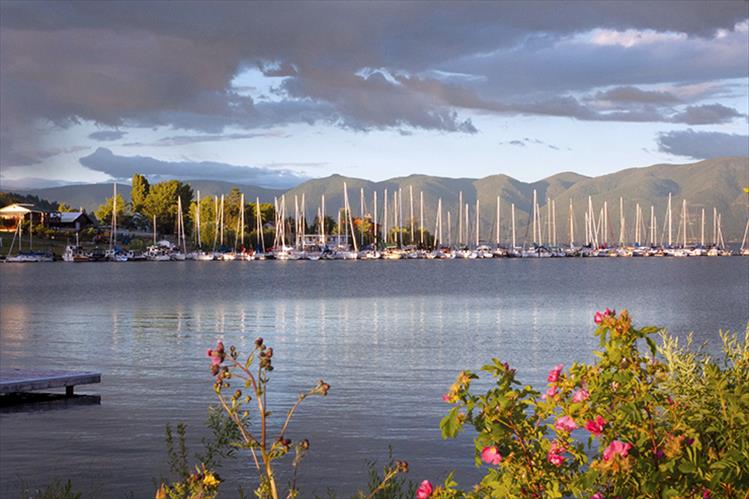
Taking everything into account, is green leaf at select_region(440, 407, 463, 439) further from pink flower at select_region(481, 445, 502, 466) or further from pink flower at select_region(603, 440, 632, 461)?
pink flower at select_region(603, 440, 632, 461)

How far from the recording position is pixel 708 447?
6.38 metres

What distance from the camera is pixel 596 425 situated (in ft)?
19.4

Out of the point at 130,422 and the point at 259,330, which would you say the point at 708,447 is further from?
the point at 259,330

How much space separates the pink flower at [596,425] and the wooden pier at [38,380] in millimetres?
19169

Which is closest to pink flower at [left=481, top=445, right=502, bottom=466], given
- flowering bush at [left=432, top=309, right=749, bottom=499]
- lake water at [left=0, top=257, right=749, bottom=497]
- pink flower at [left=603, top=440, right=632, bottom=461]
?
flowering bush at [left=432, top=309, right=749, bottom=499]

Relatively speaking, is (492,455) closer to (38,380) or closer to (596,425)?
(596,425)

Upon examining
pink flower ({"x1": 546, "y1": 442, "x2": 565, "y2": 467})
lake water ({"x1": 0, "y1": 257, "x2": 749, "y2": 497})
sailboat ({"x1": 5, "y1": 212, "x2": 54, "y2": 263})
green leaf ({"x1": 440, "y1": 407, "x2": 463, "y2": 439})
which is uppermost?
sailboat ({"x1": 5, "y1": 212, "x2": 54, "y2": 263})

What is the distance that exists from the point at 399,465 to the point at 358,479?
422 inches

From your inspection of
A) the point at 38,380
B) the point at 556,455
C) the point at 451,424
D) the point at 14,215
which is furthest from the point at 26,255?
the point at 451,424

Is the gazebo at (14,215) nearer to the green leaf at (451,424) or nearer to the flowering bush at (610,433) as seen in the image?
the flowering bush at (610,433)

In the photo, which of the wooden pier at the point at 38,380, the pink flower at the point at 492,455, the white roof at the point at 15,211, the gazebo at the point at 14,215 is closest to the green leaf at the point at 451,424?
the pink flower at the point at 492,455

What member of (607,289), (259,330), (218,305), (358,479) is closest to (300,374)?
(358,479)

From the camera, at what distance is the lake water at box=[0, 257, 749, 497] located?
59.5 feet

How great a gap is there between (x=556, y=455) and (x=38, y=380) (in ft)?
62.5
